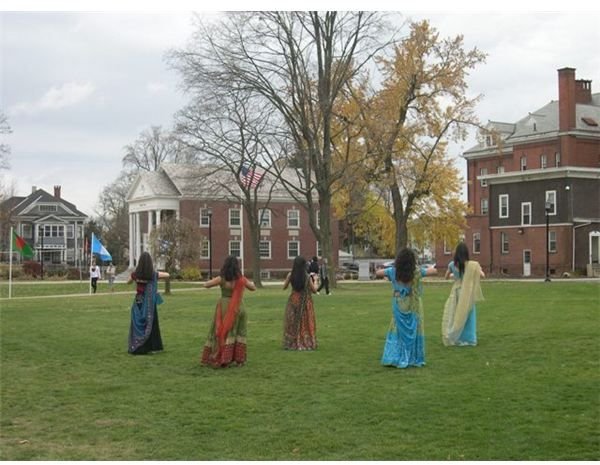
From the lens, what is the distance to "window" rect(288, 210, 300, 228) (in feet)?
254

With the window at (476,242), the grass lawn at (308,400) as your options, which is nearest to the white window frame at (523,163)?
the window at (476,242)

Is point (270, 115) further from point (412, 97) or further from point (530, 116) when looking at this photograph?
point (530, 116)

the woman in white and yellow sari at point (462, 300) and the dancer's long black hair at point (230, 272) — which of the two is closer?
the dancer's long black hair at point (230, 272)

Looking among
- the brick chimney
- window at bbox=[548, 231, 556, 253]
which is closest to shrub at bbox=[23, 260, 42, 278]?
window at bbox=[548, 231, 556, 253]

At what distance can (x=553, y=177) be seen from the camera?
64312 millimetres

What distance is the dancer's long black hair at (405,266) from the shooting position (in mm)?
12398

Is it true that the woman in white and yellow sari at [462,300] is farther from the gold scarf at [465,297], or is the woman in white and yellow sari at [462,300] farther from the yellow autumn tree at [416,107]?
the yellow autumn tree at [416,107]

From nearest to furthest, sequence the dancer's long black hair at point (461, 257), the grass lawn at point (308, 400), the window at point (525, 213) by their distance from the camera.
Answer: the grass lawn at point (308, 400)
the dancer's long black hair at point (461, 257)
the window at point (525, 213)

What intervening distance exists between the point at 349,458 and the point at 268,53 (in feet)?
119

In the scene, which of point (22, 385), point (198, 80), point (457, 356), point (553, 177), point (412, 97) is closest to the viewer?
point (22, 385)

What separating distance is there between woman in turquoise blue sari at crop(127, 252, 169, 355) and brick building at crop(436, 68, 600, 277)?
4567 cm

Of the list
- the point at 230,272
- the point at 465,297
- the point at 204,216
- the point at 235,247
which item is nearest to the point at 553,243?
the point at 235,247

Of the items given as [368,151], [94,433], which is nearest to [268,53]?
[368,151]

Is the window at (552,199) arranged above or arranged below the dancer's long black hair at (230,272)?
above
